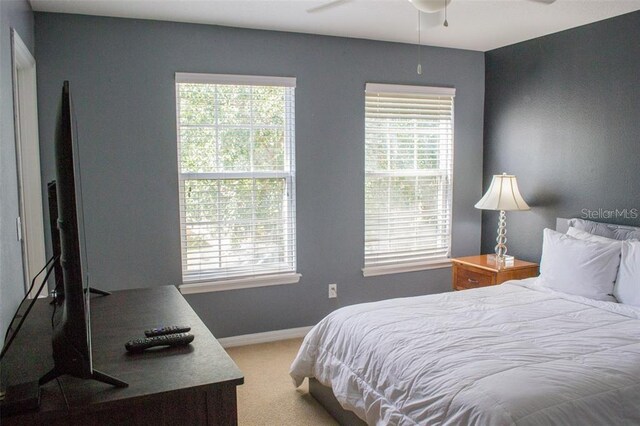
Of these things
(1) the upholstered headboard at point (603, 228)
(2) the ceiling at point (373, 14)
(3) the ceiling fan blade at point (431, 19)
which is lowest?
(1) the upholstered headboard at point (603, 228)

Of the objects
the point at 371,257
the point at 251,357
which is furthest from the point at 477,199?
the point at 251,357

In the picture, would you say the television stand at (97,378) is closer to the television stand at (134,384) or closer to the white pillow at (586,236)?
the television stand at (134,384)

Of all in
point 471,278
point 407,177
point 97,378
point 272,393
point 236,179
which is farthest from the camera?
point 407,177

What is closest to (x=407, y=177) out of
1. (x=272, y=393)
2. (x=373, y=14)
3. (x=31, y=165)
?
(x=373, y=14)

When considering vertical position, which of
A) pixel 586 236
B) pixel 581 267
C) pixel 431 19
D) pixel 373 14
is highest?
pixel 373 14

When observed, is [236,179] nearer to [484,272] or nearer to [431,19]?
[431,19]

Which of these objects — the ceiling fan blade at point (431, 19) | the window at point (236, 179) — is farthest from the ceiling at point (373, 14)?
the window at point (236, 179)

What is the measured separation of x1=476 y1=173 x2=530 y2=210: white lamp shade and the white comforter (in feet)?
3.08

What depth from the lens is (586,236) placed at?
3535mm

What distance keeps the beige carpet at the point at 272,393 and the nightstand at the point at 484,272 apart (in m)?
1.49

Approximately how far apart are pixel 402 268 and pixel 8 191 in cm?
322

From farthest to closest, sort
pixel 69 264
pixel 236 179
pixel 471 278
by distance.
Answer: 1. pixel 471 278
2. pixel 236 179
3. pixel 69 264

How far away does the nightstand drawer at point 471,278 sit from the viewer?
407cm

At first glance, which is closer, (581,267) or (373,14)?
(581,267)
